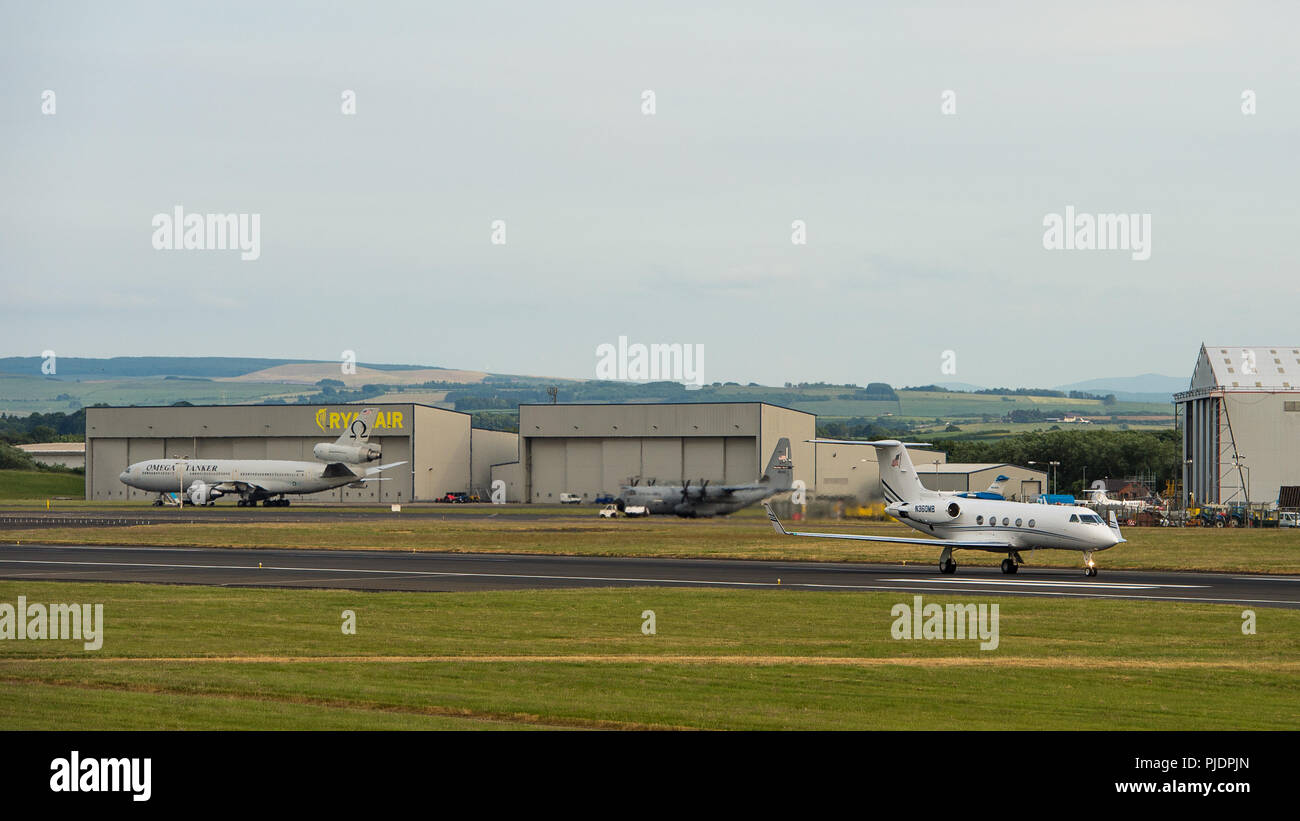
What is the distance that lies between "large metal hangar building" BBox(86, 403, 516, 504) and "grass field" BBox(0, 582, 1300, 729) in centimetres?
11480

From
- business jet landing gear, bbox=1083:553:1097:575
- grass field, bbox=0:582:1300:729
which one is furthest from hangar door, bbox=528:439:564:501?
grass field, bbox=0:582:1300:729

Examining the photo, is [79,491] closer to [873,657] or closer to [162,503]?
[162,503]

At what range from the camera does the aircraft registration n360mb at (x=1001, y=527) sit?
155 ft

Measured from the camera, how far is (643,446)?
14462cm

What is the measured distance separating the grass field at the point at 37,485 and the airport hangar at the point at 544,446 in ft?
30.8

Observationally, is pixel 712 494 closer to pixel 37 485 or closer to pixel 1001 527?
pixel 1001 527

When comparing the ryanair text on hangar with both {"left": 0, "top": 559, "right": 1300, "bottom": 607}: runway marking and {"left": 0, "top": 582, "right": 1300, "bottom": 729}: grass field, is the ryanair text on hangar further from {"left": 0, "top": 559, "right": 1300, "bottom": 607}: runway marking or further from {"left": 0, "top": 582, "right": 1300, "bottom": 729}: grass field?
{"left": 0, "top": 582, "right": 1300, "bottom": 729}: grass field

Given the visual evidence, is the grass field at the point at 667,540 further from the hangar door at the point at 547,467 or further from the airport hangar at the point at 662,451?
the hangar door at the point at 547,467

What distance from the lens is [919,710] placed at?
19.6 metres

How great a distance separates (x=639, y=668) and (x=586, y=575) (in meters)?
24.6

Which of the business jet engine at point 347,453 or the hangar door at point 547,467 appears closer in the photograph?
the business jet engine at point 347,453

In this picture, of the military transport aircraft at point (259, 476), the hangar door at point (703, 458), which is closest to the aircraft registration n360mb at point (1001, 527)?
the military transport aircraft at point (259, 476)

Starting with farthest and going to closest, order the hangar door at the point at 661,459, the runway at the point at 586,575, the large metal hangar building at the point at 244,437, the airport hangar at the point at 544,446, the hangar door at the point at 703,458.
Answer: the large metal hangar building at the point at 244,437 → the hangar door at the point at 661,459 → the airport hangar at the point at 544,446 → the hangar door at the point at 703,458 → the runway at the point at 586,575
